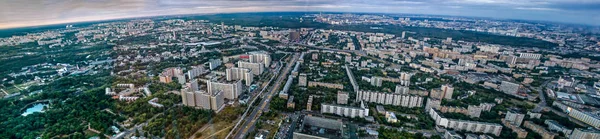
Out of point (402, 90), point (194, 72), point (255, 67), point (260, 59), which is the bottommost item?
point (402, 90)

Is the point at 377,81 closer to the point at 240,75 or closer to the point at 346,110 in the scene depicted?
the point at 346,110

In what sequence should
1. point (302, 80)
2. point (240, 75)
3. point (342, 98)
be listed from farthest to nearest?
point (240, 75) → point (302, 80) → point (342, 98)

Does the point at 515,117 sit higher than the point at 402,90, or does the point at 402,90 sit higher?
the point at 402,90

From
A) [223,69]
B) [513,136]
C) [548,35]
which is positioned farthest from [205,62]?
[548,35]

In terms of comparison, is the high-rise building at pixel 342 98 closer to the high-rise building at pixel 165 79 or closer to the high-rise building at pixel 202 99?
the high-rise building at pixel 202 99

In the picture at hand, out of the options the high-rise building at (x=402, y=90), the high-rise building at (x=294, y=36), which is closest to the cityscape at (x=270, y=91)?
the high-rise building at (x=402, y=90)

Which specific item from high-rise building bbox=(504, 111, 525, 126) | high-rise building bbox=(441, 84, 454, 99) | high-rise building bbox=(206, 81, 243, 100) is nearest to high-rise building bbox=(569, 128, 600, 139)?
high-rise building bbox=(504, 111, 525, 126)

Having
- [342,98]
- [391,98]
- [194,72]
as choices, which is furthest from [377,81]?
[194,72]

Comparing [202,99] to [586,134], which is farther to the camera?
[202,99]
